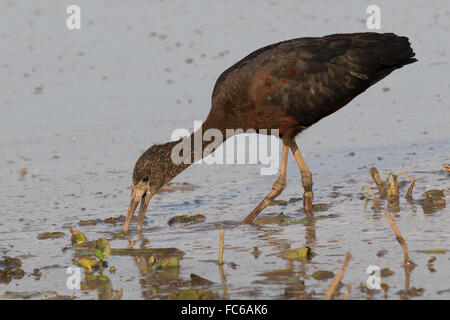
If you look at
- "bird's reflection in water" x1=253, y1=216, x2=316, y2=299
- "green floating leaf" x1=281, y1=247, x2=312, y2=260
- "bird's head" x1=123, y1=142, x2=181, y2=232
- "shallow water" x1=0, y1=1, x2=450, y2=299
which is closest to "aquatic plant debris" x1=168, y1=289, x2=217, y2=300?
"shallow water" x1=0, y1=1, x2=450, y2=299

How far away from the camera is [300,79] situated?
946cm

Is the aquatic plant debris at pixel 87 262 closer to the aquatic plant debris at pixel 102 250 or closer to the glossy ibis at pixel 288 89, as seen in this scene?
the aquatic plant debris at pixel 102 250

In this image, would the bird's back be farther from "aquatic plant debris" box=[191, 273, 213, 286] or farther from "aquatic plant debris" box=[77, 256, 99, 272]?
"aquatic plant debris" box=[191, 273, 213, 286]

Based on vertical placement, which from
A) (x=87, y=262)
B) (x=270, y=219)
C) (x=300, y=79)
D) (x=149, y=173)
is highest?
(x=300, y=79)

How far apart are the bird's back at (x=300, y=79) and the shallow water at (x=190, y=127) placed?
96cm

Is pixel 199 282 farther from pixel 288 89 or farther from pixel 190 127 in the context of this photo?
pixel 190 127

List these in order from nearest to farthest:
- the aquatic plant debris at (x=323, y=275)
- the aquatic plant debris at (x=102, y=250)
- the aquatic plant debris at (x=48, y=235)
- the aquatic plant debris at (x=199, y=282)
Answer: the aquatic plant debris at (x=323, y=275), the aquatic plant debris at (x=199, y=282), the aquatic plant debris at (x=102, y=250), the aquatic plant debris at (x=48, y=235)

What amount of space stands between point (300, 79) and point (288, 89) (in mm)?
195

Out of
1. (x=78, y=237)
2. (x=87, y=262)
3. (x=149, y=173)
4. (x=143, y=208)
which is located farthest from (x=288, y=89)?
(x=87, y=262)

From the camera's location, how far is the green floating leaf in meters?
7.41

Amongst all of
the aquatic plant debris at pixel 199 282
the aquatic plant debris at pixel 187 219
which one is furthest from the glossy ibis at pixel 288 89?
the aquatic plant debris at pixel 199 282

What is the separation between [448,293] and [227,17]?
47.2 ft

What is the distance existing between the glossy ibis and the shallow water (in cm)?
44

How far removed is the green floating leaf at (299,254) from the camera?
7.41 meters
